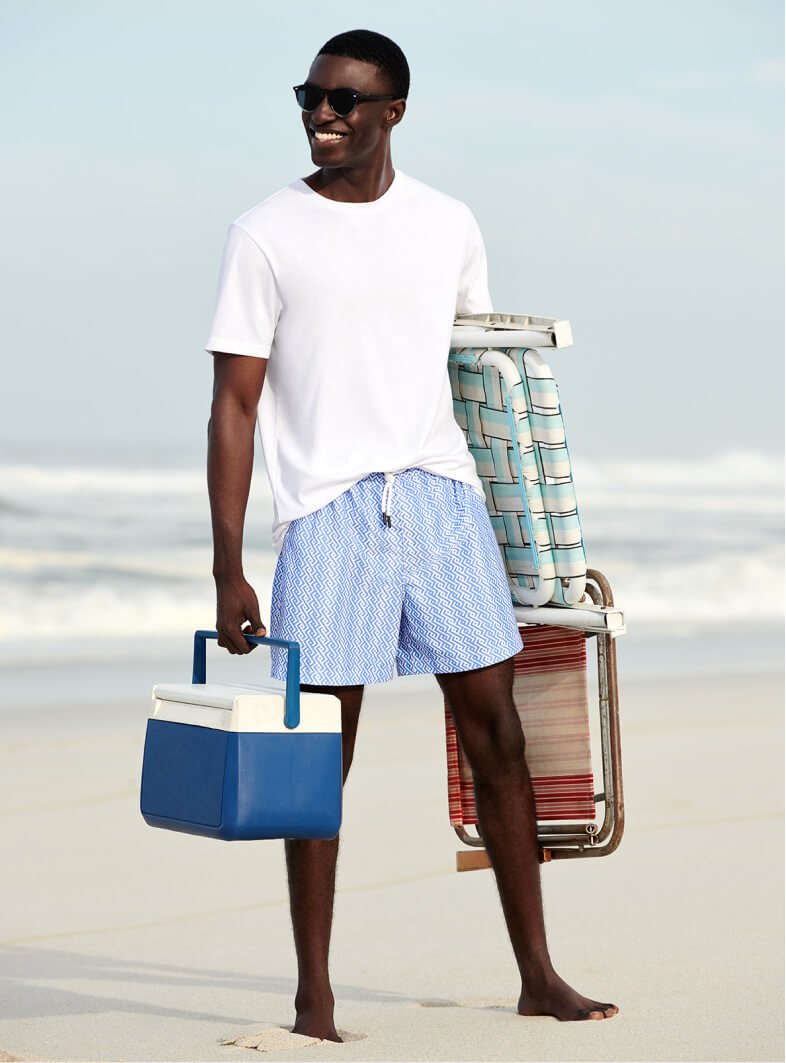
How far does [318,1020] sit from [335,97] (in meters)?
1.79

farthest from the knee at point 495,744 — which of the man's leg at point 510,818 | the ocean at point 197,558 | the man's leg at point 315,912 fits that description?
the ocean at point 197,558

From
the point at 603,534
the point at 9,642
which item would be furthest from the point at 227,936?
the point at 603,534

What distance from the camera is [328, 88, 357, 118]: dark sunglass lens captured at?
10.4 ft

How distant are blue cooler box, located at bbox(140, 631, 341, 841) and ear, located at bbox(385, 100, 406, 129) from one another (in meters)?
1.07

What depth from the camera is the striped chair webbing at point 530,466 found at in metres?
3.39

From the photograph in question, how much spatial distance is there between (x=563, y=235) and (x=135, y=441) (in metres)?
8.05

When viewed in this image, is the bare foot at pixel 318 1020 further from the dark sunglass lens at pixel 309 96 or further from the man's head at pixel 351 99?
the dark sunglass lens at pixel 309 96

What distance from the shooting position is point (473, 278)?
11.3 ft

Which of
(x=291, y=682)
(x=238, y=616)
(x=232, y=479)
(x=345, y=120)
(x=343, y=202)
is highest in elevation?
(x=345, y=120)

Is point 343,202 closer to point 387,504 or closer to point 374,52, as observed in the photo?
point 374,52

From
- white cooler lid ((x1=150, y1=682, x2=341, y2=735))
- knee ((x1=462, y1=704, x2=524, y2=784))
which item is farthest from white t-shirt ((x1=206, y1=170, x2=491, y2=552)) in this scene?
knee ((x1=462, y1=704, x2=524, y2=784))

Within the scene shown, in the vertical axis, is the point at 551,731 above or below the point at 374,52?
below

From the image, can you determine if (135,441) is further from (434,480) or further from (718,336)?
(434,480)

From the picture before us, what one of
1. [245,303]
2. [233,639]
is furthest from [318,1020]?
[245,303]
